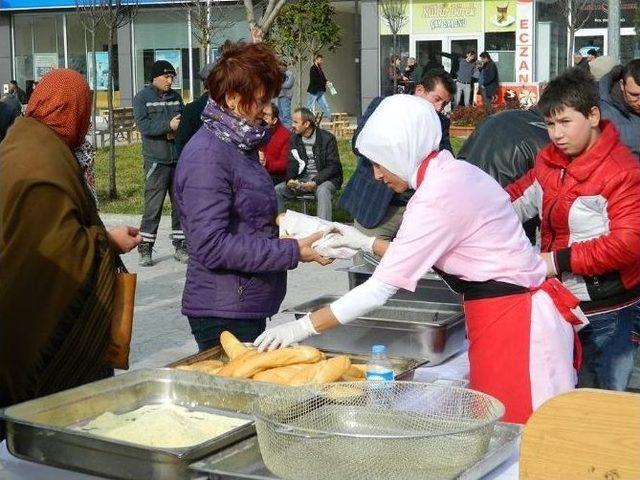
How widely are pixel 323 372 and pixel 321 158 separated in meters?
8.86

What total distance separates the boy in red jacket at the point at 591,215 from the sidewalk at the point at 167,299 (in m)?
3.34

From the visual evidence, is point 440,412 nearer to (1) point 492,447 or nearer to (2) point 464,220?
(1) point 492,447

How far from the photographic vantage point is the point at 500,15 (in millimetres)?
28625

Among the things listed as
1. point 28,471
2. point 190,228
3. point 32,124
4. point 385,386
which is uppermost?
point 32,124

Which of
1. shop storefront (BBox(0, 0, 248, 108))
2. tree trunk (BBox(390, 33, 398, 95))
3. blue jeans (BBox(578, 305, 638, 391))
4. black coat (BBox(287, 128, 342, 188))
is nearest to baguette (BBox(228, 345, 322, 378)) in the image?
blue jeans (BBox(578, 305, 638, 391))

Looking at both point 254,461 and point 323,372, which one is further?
point 323,372

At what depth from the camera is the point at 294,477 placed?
2.28 meters

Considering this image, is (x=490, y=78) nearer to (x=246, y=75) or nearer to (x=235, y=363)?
(x=246, y=75)

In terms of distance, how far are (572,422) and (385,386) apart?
0.71 metres

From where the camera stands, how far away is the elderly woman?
10.4 ft

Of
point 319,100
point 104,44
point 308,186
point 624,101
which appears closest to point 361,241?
point 624,101

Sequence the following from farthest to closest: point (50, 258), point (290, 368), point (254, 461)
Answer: point (50, 258), point (290, 368), point (254, 461)

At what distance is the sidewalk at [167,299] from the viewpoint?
22.6 feet

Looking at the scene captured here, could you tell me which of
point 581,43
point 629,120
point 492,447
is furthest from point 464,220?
point 581,43
